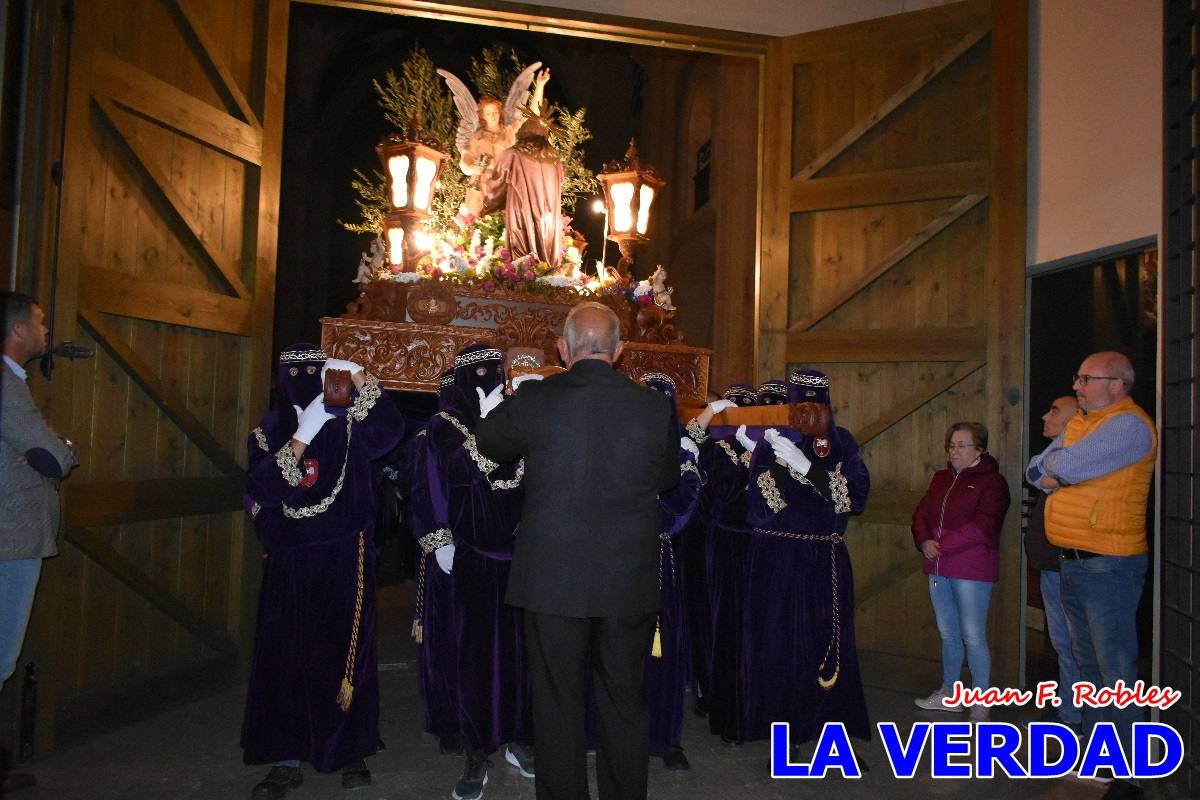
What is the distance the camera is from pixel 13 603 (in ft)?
11.7

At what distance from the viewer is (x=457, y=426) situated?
368 cm

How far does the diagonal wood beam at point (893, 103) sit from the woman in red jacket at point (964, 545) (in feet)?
6.49

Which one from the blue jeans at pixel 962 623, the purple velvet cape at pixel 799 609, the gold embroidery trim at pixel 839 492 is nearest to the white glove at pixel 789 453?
the purple velvet cape at pixel 799 609

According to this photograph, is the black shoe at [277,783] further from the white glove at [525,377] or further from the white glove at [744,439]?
the white glove at [744,439]

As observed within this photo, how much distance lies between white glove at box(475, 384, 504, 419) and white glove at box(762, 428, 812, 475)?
4.21 feet

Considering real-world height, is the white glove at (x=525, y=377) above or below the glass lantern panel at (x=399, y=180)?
below

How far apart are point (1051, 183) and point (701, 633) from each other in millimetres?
3381

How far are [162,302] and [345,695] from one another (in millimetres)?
2318

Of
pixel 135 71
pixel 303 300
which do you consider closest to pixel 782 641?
pixel 135 71

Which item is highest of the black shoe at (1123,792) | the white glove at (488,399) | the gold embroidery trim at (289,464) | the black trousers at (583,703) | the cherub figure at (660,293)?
the cherub figure at (660,293)

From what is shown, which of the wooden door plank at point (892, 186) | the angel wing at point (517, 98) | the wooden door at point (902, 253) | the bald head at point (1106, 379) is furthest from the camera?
the angel wing at point (517, 98)

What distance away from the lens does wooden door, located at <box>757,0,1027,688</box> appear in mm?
5359

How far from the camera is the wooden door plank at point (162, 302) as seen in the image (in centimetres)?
423

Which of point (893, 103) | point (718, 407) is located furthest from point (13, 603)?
point (893, 103)
